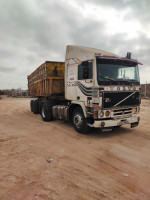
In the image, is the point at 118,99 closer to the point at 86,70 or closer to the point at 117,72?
the point at 117,72

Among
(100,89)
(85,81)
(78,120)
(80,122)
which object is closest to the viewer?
(100,89)

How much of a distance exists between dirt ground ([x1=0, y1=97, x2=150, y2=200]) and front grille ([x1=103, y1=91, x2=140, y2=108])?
1273mm

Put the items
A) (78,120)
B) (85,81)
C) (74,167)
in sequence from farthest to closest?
1. (78,120)
2. (85,81)
3. (74,167)

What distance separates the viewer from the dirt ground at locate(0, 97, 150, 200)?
2498mm

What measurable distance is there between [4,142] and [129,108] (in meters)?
4.69

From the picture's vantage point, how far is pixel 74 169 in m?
3.24

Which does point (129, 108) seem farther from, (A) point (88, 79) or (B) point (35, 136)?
(B) point (35, 136)

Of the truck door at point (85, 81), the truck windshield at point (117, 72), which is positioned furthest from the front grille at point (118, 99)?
the truck door at point (85, 81)

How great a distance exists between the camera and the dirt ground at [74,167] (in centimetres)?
250

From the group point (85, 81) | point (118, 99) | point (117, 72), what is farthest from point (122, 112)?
point (85, 81)

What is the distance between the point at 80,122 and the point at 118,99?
1733 millimetres

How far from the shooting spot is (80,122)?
5887mm

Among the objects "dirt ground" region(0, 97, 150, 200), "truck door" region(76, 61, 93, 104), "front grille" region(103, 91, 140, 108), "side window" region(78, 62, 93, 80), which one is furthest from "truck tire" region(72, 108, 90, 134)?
"side window" region(78, 62, 93, 80)

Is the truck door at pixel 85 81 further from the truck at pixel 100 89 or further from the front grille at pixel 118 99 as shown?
the front grille at pixel 118 99
